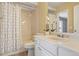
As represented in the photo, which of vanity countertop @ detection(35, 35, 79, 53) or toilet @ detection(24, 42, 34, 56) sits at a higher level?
vanity countertop @ detection(35, 35, 79, 53)

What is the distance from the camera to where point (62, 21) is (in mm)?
1722

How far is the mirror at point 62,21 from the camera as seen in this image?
1702 millimetres

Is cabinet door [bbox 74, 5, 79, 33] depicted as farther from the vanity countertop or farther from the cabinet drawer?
the cabinet drawer

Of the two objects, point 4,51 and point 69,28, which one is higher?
point 69,28

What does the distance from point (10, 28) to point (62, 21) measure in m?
0.75

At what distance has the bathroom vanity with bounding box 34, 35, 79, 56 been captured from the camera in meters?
1.21

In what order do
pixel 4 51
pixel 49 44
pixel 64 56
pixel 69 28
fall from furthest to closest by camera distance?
pixel 4 51 < pixel 69 28 < pixel 49 44 < pixel 64 56

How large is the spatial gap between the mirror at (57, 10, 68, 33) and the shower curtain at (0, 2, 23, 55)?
0.56 meters

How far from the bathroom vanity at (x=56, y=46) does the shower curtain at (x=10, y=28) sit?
0.91 feet

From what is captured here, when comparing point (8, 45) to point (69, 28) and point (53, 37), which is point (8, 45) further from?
point (69, 28)

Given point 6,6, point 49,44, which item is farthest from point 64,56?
point 6,6

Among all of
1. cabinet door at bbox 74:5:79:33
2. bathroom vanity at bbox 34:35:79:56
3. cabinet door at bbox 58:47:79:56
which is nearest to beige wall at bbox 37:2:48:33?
bathroom vanity at bbox 34:35:79:56

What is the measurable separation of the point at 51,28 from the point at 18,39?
0.51m

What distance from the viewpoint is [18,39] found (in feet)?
6.03
